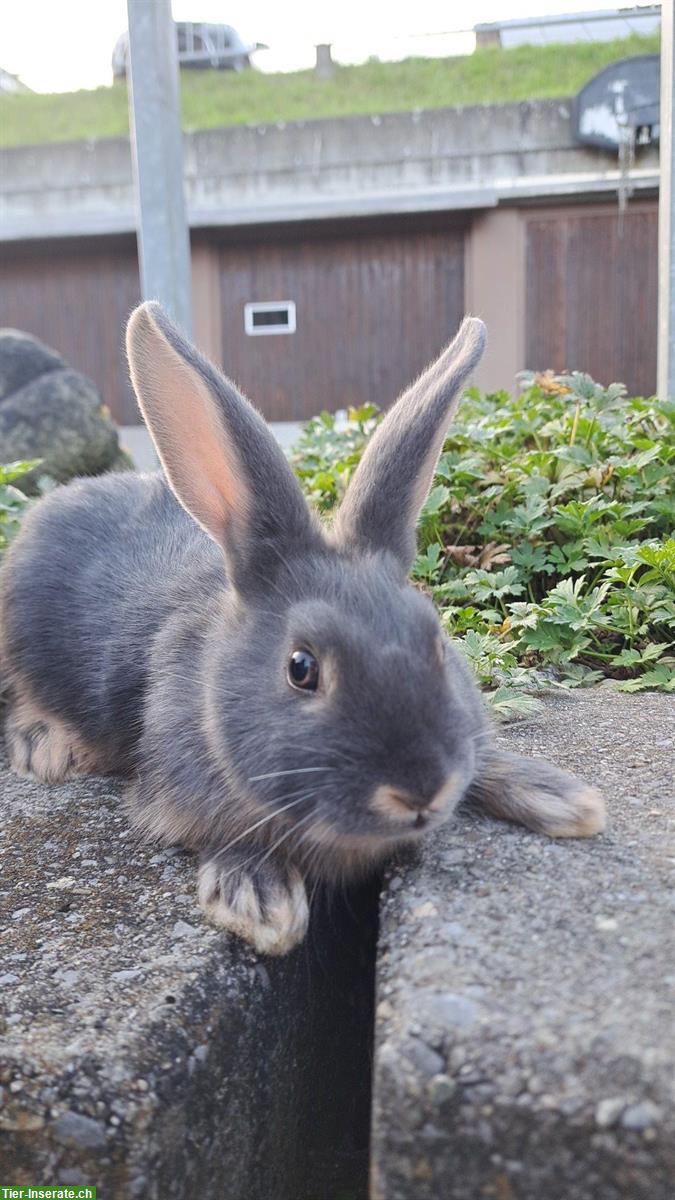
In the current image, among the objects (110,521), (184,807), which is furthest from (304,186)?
(184,807)

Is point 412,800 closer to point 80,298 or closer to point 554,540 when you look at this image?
point 554,540

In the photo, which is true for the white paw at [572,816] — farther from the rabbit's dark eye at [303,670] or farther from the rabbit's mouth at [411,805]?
the rabbit's dark eye at [303,670]

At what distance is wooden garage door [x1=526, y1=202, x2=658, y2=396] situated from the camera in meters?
14.2

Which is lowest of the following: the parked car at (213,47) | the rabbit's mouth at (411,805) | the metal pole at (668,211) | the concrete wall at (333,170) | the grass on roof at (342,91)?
the rabbit's mouth at (411,805)

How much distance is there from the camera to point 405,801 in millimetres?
1815

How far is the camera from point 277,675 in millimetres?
2117

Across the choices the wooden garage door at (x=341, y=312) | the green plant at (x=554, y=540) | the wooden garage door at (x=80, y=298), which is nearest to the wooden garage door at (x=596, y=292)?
the wooden garage door at (x=341, y=312)

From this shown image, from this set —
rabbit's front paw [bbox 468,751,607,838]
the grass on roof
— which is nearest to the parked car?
the grass on roof

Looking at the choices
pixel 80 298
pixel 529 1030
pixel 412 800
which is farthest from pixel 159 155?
pixel 80 298

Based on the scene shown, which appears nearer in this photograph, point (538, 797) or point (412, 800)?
point (412, 800)

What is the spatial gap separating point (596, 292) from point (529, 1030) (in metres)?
13.9

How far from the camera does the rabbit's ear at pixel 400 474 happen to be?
239cm

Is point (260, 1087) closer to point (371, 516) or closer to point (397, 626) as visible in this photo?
point (397, 626)

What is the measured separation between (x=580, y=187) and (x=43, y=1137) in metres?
14.3
